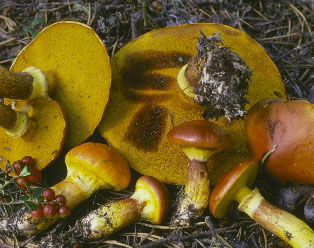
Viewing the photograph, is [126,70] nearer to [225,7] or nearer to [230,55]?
[230,55]

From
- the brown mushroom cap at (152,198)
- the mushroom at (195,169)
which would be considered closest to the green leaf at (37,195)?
the brown mushroom cap at (152,198)

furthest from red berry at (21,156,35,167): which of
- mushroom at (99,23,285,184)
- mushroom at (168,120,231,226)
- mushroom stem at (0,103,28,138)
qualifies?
mushroom at (168,120,231,226)

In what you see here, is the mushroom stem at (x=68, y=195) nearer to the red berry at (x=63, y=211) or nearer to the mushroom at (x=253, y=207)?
the red berry at (x=63, y=211)

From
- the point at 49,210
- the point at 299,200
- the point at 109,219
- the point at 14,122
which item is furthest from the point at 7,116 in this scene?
the point at 299,200

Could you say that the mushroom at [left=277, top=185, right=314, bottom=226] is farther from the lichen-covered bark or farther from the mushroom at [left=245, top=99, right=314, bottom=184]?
the lichen-covered bark

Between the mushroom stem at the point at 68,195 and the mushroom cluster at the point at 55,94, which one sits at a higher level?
the mushroom cluster at the point at 55,94

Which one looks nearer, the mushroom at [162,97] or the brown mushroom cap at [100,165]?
the brown mushroom cap at [100,165]
